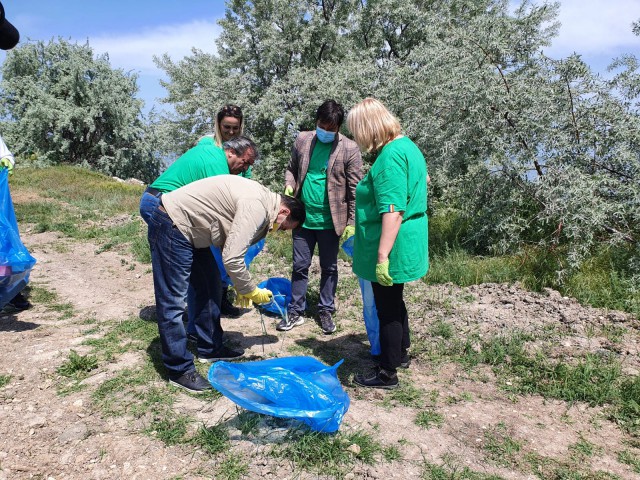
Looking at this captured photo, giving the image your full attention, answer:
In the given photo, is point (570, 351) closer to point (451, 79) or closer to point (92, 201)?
point (451, 79)

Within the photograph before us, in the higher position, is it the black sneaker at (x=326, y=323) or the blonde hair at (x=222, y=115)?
the blonde hair at (x=222, y=115)

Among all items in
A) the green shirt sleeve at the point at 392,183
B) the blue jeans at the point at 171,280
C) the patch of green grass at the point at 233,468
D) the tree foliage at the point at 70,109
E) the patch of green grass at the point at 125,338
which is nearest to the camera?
the patch of green grass at the point at 233,468

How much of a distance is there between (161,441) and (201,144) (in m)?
1.87

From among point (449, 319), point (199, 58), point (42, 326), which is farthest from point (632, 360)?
point (199, 58)

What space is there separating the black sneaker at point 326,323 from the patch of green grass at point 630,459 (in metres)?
2.06

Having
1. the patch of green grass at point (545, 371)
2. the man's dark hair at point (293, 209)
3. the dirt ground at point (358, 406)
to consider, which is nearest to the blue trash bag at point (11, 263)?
the dirt ground at point (358, 406)

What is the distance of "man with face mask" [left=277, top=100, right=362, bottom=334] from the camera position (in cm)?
374

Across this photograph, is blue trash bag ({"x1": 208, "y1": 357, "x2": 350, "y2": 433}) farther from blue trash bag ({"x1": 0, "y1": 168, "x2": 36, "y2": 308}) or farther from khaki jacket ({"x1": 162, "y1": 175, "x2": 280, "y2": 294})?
blue trash bag ({"x1": 0, "y1": 168, "x2": 36, "y2": 308})

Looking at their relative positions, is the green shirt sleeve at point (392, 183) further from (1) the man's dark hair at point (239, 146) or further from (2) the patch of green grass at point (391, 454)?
(2) the patch of green grass at point (391, 454)

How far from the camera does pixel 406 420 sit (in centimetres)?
262

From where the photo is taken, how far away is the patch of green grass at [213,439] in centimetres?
229

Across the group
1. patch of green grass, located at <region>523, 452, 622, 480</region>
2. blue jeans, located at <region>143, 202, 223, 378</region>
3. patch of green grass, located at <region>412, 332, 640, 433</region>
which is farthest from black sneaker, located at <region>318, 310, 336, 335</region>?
patch of green grass, located at <region>523, 452, 622, 480</region>

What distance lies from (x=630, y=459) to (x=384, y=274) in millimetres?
1442

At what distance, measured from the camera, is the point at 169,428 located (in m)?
2.45
